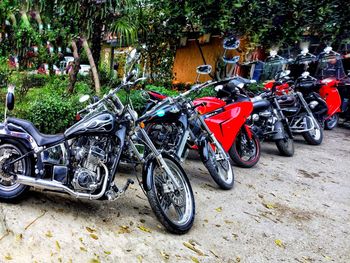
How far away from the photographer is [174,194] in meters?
3.43

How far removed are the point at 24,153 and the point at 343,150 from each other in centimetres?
651

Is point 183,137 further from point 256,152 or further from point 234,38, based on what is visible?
point 234,38

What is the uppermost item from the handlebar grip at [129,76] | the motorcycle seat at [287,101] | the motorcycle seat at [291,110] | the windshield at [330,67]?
the handlebar grip at [129,76]

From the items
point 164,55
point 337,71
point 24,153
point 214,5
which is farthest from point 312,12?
point 24,153

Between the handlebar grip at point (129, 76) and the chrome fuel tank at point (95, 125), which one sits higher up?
the handlebar grip at point (129, 76)

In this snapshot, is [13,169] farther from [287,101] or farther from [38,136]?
[287,101]

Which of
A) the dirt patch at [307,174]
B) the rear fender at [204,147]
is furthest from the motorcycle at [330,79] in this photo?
the rear fender at [204,147]

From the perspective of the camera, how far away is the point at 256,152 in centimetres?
562

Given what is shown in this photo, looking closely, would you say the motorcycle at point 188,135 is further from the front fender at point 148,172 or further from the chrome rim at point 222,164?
the front fender at point 148,172

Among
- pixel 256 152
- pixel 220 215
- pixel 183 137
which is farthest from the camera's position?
pixel 256 152

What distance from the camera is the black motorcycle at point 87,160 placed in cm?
315

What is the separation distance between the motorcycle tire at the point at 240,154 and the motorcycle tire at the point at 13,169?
3.03 metres

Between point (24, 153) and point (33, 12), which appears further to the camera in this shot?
point (33, 12)

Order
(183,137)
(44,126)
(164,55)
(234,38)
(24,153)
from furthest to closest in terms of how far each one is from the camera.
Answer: (164,55), (234,38), (44,126), (183,137), (24,153)
